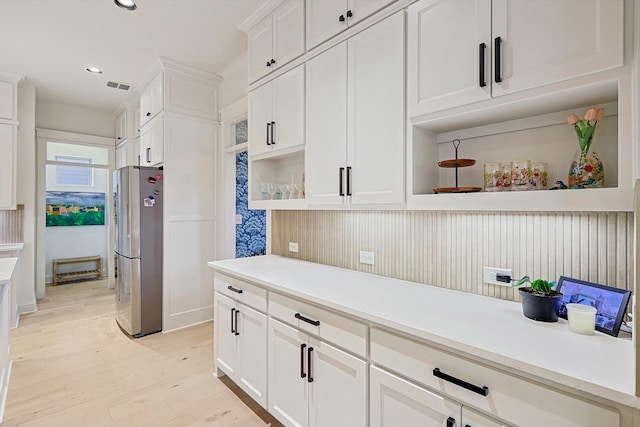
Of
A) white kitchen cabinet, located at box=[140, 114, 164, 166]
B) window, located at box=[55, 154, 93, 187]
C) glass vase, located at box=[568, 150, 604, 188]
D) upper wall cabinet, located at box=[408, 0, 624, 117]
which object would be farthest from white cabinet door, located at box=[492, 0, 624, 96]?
window, located at box=[55, 154, 93, 187]

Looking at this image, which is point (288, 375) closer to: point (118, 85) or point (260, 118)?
point (260, 118)

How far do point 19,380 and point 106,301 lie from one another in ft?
7.39

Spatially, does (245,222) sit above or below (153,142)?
below

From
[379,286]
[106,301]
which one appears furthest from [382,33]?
[106,301]

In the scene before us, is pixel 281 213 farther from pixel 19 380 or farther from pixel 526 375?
pixel 19 380

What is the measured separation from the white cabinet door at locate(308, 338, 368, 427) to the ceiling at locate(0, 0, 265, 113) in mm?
2498

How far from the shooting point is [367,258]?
2.11 m

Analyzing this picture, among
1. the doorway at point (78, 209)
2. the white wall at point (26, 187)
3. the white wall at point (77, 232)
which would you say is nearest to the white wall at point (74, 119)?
the doorway at point (78, 209)

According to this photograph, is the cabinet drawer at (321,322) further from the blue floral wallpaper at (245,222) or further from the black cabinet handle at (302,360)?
the blue floral wallpaper at (245,222)

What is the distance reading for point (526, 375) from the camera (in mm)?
925

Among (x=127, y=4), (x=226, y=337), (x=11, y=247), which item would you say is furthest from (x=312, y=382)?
(x=11, y=247)

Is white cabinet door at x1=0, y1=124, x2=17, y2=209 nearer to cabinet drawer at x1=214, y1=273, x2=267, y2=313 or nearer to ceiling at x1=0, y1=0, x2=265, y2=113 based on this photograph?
ceiling at x1=0, y1=0, x2=265, y2=113

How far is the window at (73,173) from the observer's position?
5.79 metres

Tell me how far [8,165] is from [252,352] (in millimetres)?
4008
